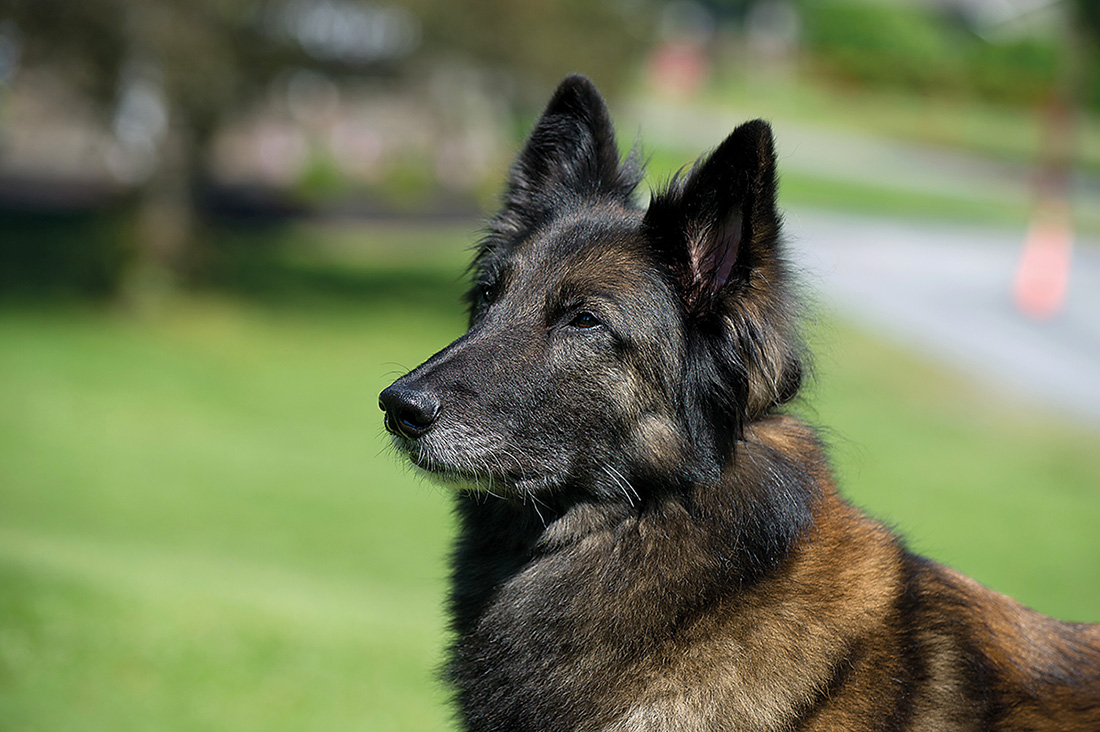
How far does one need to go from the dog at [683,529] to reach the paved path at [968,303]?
7084 millimetres

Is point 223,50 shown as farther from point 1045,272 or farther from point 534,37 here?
point 1045,272

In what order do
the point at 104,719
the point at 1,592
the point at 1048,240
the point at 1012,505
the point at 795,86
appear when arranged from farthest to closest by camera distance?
the point at 795,86 → the point at 1048,240 → the point at 1012,505 → the point at 1,592 → the point at 104,719

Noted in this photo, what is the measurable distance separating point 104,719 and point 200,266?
52.2 feet

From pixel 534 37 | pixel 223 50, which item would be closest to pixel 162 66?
pixel 223 50

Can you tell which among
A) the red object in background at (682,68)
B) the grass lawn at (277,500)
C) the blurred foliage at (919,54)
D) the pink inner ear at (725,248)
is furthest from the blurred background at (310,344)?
the blurred foliage at (919,54)

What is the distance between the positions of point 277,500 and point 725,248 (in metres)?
8.68

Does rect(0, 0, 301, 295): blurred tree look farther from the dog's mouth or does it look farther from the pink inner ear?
the pink inner ear

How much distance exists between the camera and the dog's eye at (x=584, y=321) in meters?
3.32

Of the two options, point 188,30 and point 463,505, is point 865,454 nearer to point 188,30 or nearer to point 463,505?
point 463,505

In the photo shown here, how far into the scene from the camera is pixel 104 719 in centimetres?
460

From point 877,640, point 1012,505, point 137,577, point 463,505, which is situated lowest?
point 1012,505

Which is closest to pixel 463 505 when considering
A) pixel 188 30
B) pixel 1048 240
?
pixel 188 30

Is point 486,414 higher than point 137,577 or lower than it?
higher

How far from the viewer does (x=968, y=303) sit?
20109mm
